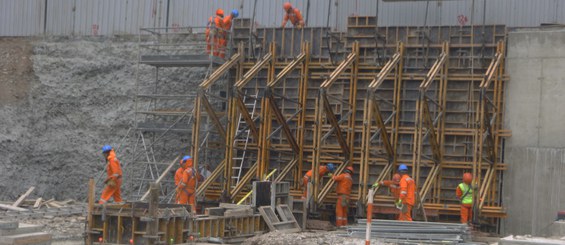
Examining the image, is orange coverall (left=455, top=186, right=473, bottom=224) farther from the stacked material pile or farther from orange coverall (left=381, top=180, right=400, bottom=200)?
the stacked material pile

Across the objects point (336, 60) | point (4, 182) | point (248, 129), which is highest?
point (336, 60)

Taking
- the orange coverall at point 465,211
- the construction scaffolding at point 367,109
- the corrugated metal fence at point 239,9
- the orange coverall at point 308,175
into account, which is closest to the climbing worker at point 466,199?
the orange coverall at point 465,211

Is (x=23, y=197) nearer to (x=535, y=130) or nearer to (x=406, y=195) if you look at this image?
(x=406, y=195)

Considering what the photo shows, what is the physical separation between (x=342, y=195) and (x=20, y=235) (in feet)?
34.7

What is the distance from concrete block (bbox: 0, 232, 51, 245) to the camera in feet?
57.1

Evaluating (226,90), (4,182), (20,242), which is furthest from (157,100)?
(20,242)

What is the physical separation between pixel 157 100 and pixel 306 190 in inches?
267

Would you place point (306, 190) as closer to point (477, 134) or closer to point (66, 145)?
point (477, 134)

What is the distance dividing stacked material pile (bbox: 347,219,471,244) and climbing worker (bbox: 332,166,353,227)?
4.36 m

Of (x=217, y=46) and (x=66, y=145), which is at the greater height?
(x=217, y=46)

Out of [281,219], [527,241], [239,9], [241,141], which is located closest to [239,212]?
[281,219]

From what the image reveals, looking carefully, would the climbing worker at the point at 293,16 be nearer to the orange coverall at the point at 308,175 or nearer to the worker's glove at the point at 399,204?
the orange coverall at the point at 308,175

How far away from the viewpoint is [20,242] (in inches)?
696

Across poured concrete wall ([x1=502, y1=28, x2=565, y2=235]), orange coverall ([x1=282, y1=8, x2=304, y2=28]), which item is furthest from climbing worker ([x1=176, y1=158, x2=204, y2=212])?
poured concrete wall ([x1=502, y1=28, x2=565, y2=235])
